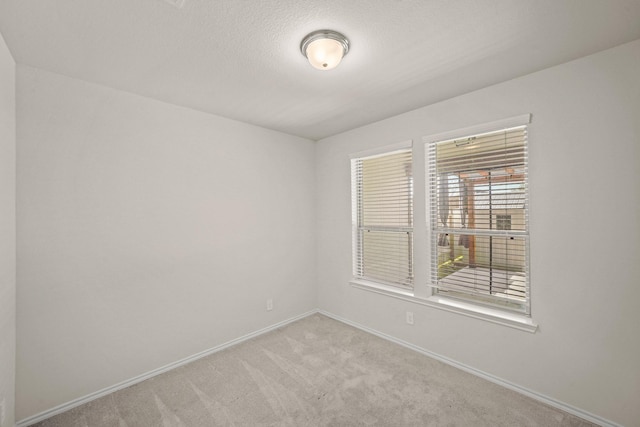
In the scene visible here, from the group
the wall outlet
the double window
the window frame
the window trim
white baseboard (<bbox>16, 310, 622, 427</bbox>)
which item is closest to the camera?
white baseboard (<bbox>16, 310, 622, 427</bbox>)

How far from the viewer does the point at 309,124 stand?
3.23 m

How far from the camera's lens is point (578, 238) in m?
1.93

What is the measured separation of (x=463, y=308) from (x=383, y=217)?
1.26 meters

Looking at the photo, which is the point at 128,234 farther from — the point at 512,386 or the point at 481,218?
the point at 512,386

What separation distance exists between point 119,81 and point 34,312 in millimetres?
1809

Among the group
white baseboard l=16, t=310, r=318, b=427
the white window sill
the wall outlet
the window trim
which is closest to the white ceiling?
the window trim

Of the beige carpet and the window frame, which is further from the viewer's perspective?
the window frame

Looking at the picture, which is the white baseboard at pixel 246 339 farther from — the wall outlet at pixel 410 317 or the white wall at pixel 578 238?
the wall outlet at pixel 410 317

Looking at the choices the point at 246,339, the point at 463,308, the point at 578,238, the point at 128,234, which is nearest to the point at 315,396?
the point at 246,339

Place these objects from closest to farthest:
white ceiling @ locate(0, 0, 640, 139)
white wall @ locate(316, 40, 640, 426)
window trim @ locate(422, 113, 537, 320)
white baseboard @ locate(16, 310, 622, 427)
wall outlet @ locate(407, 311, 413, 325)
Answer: white ceiling @ locate(0, 0, 640, 139), white wall @ locate(316, 40, 640, 426), white baseboard @ locate(16, 310, 622, 427), window trim @ locate(422, 113, 537, 320), wall outlet @ locate(407, 311, 413, 325)

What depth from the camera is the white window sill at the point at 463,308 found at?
7.09ft

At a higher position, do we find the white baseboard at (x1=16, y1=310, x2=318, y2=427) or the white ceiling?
the white ceiling

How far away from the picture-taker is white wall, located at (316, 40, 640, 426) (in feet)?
5.75

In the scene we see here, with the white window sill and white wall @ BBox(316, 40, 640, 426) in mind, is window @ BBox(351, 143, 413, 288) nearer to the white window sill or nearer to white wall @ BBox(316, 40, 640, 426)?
the white window sill
